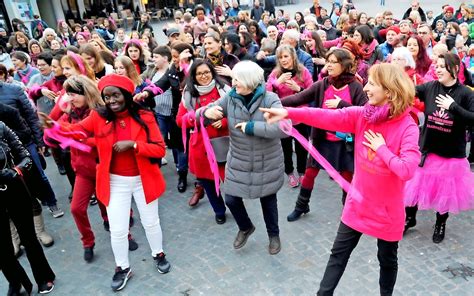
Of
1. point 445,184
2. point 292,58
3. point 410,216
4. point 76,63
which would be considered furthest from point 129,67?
point 445,184

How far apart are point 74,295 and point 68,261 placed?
26.2 inches

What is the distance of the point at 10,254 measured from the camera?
153 inches

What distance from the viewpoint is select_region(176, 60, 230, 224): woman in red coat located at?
4.51 m

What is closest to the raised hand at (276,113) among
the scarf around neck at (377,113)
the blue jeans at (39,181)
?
the scarf around neck at (377,113)

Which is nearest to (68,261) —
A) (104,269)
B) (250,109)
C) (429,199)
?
(104,269)

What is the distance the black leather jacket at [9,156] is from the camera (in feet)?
12.0

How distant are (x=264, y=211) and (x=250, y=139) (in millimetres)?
898

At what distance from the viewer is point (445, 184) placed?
14.0 feet

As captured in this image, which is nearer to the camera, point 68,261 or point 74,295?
point 74,295

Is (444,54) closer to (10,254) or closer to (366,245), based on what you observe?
(366,245)

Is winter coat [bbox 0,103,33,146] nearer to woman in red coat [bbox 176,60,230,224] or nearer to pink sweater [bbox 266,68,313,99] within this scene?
woman in red coat [bbox 176,60,230,224]

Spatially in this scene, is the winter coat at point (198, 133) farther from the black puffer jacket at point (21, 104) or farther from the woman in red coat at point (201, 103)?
the black puffer jacket at point (21, 104)

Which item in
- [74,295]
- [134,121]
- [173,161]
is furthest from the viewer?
[173,161]

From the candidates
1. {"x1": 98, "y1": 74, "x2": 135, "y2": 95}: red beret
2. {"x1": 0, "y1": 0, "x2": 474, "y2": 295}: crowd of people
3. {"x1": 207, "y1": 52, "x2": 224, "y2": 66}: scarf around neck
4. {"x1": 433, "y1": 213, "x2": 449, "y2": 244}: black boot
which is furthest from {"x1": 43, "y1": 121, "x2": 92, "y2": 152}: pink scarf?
{"x1": 433, "y1": 213, "x2": 449, "y2": 244}: black boot
